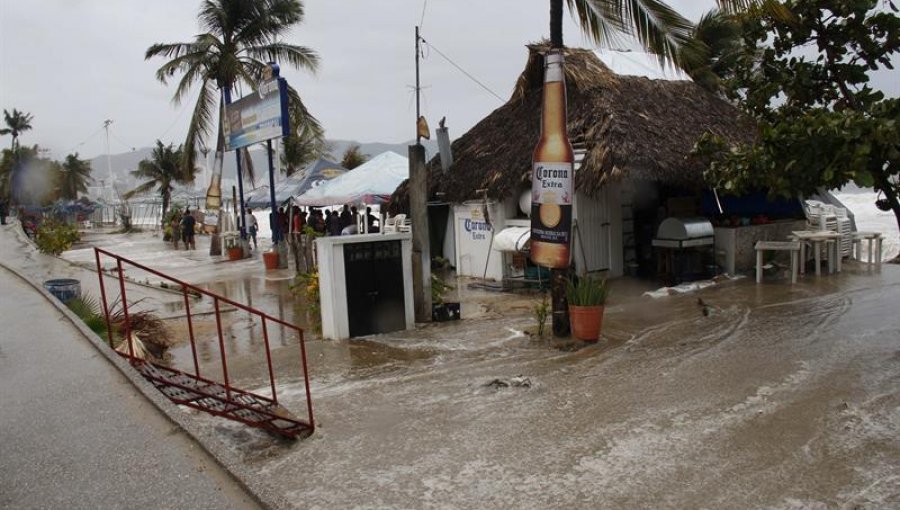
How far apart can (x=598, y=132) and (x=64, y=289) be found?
9466 millimetres

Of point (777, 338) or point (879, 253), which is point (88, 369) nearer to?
point (777, 338)

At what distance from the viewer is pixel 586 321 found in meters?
8.75

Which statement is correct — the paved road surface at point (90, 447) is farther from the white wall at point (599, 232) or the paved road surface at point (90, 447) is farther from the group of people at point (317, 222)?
the group of people at point (317, 222)

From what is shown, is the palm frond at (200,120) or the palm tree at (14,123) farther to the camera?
the palm tree at (14,123)

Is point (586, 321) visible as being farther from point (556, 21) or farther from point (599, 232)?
point (599, 232)

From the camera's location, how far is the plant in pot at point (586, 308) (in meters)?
8.69

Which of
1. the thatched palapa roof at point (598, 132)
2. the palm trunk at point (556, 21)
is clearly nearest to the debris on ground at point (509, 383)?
the palm trunk at point (556, 21)

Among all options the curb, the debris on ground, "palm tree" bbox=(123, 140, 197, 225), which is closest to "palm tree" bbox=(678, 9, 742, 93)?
the debris on ground

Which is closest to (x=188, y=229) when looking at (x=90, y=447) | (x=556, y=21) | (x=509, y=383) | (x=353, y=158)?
(x=353, y=158)

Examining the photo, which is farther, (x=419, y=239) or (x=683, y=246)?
(x=683, y=246)

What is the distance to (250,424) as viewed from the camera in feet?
18.7

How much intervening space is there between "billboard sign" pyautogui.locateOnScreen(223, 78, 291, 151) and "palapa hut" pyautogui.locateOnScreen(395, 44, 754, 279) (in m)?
4.40

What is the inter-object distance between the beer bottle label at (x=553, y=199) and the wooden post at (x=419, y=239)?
2.32m

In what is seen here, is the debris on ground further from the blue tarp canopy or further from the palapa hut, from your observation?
the blue tarp canopy
